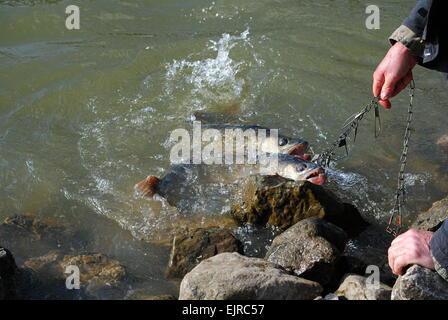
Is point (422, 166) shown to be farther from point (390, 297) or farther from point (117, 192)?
point (117, 192)

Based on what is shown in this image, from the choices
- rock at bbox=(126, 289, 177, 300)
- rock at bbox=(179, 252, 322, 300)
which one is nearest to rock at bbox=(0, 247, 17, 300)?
rock at bbox=(126, 289, 177, 300)

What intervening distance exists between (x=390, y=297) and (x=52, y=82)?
22.5ft

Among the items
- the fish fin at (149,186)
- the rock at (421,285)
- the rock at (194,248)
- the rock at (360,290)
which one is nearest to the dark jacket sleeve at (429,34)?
the rock at (421,285)

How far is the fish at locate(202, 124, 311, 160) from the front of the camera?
257 inches

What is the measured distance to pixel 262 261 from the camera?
4.24m

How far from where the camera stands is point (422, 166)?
6539 millimetres

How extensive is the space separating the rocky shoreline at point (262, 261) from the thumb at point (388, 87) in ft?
4.25

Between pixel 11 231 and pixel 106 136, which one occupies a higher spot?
pixel 106 136

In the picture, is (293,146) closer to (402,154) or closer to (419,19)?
(402,154)

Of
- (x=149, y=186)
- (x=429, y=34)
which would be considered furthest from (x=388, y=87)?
(x=149, y=186)

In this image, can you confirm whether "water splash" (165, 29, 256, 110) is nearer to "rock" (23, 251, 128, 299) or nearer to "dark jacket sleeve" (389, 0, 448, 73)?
"rock" (23, 251, 128, 299)

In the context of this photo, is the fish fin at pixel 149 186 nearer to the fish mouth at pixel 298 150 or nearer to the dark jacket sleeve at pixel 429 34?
the fish mouth at pixel 298 150

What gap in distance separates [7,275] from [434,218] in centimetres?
388
